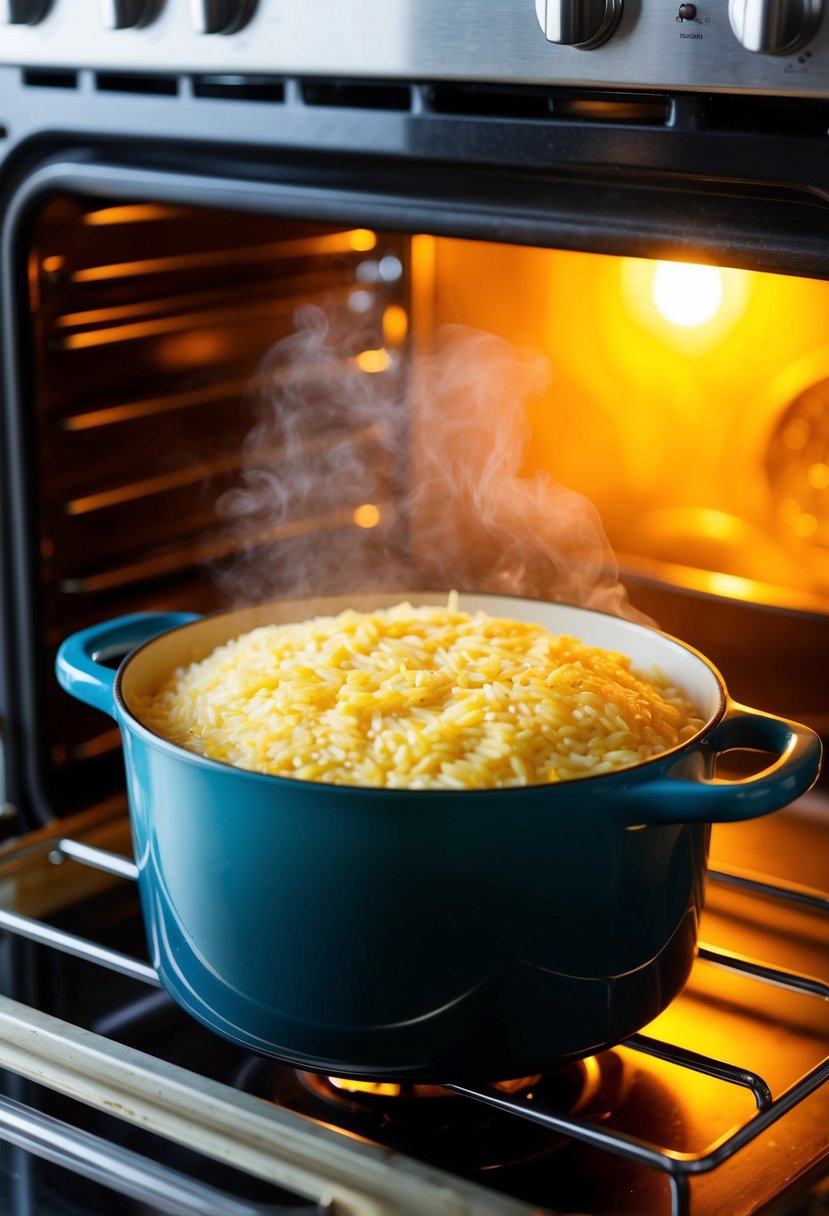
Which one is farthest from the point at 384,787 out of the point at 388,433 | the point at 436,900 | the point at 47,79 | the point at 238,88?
the point at 388,433

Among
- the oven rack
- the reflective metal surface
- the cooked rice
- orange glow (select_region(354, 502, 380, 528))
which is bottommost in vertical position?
the oven rack

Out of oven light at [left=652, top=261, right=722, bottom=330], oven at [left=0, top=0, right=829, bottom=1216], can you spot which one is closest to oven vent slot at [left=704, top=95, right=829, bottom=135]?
oven at [left=0, top=0, right=829, bottom=1216]

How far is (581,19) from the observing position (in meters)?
0.68

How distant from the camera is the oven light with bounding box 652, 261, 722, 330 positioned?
44.9 inches

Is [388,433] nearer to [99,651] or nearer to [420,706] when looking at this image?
[99,651]

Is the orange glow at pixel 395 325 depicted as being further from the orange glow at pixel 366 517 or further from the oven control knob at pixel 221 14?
the oven control knob at pixel 221 14

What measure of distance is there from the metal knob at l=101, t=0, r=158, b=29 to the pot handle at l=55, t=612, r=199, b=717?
0.37 metres

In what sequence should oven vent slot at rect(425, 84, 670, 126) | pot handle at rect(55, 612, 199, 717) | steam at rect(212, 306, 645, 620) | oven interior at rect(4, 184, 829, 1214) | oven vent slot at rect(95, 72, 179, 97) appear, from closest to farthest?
oven vent slot at rect(425, 84, 670, 126) < pot handle at rect(55, 612, 199, 717) < oven vent slot at rect(95, 72, 179, 97) < oven interior at rect(4, 184, 829, 1214) < steam at rect(212, 306, 645, 620)

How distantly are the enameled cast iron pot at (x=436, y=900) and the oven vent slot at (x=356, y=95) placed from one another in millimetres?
377

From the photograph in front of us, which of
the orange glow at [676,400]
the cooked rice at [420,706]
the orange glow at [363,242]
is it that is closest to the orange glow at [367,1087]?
the cooked rice at [420,706]

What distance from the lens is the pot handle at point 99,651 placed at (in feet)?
2.77

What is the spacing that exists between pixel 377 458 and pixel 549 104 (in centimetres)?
59

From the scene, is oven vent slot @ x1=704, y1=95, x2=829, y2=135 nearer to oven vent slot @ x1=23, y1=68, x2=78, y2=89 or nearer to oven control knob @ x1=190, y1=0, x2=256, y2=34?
oven control knob @ x1=190, y1=0, x2=256, y2=34

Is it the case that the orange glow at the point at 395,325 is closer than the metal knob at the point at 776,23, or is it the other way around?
the metal knob at the point at 776,23
